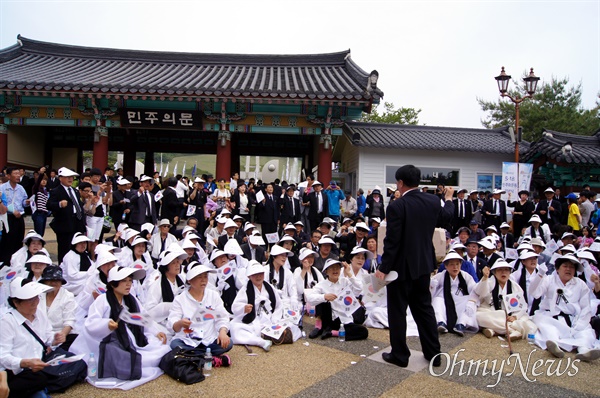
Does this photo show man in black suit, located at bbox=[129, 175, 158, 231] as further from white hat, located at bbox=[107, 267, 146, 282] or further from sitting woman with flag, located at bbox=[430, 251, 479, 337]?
sitting woman with flag, located at bbox=[430, 251, 479, 337]

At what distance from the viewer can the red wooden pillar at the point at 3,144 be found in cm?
1301

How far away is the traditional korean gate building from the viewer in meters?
11.9

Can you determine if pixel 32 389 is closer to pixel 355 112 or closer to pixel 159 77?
pixel 355 112

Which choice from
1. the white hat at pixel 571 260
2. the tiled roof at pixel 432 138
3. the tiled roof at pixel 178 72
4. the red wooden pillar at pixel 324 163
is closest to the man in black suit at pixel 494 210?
the tiled roof at pixel 432 138

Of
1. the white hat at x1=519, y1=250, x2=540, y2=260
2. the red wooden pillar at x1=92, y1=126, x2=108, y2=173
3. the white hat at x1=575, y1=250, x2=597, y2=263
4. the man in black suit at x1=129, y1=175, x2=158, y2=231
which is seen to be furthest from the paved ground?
the red wooden pillar at x1=92, y1=126, x2=108, y2=173

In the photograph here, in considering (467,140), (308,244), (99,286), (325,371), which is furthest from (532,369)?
(467,140)

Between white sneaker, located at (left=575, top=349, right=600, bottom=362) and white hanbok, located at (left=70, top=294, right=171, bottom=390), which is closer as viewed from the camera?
white hanbok, located at (left=70, top=294, right=171, bottom=390)

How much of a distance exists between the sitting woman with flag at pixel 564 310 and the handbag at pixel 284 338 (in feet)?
9.38

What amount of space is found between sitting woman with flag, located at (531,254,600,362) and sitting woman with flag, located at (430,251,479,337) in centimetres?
78

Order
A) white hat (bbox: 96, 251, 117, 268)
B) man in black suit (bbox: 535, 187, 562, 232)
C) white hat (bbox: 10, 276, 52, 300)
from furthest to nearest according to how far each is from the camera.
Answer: man in black suit (bbox: 535, 187, 562, 232) → white hat (bbox: 96, 251, 117, 268) → white hat (bbox: 10, 276, 52, 300)

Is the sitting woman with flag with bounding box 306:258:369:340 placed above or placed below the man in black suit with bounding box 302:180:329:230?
below

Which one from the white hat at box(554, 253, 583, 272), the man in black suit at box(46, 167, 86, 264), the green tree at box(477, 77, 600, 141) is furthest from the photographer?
the green tree at box(477, 77, 600, 141)

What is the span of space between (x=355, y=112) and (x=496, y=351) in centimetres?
915

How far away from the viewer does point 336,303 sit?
5.45 meters
